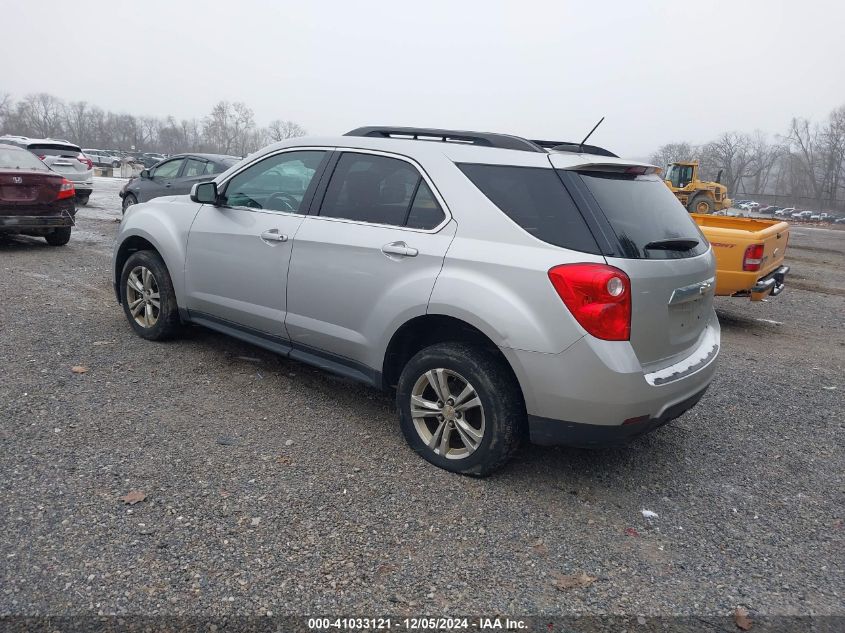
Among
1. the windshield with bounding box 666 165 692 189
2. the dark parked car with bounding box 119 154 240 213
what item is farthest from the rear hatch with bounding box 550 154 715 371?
the windshield with bounding box 666 165 692 189

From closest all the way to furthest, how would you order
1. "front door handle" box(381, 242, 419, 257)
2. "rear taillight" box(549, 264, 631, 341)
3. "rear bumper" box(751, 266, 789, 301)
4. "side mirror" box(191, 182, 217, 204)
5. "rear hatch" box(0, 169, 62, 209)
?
"rear taillight" box(549, 264, 631, 341)
"front door handle" box(381, 242, 419, 257)
"side mirror" box(191, 182, 217, 204)
"rear bumper" box(751, 266, 789, 301)
"rear hatch" box(0, 169, 62, 209)

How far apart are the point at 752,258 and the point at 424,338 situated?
484cm

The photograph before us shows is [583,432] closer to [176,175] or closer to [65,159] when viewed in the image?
[176,175]

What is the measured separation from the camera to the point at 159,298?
5203 millimetres

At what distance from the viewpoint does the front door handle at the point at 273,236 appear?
419 cm

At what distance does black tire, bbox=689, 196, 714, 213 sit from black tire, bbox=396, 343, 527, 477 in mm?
29326

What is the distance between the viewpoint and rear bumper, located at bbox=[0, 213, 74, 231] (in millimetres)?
9094

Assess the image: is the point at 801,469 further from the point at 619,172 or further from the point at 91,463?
the point at 91,463

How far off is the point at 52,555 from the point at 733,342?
659 cm

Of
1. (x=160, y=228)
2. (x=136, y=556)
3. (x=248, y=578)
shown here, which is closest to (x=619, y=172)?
(x=248, y=578)

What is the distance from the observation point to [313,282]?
4012 mm

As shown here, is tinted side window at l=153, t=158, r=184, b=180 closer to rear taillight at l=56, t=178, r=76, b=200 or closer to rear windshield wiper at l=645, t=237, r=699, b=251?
rear taillight at l=56, t=178, r=76, b=200

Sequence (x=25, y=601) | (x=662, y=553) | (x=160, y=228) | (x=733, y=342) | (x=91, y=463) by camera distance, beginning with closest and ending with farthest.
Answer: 1. (x=25, y=601)
2. (x=662, y=553)
3. (x=91, y=463)
4. (x=160, y=228)
5. (x=733, y=342)

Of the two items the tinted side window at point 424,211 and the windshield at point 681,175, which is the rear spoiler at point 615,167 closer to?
the tinted side window at point 424,211
